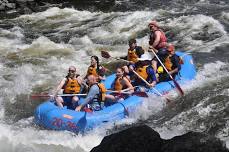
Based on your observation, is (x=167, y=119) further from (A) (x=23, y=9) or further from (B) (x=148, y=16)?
(A) (x=23, y=9)

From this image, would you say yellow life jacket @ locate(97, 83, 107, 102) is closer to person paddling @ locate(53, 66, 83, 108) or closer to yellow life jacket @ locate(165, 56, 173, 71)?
person paddling @ locate(53, 66, 83, 108)

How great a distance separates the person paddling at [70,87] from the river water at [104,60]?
72 centimetres

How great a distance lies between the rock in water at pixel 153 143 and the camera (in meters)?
5.67

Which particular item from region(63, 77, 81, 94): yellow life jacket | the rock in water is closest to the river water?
region(63, 77, 81, 94): yellow life jacket

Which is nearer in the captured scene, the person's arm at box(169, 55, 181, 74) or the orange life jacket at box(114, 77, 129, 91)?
the orange life jacket at box(114, 77, 129, 91)

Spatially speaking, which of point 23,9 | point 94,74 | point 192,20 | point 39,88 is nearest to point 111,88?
point 94,74

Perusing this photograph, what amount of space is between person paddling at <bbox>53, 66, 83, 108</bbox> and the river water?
716 millimetres

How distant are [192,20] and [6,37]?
236 inches

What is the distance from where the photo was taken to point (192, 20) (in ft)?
51.6

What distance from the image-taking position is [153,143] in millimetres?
5945

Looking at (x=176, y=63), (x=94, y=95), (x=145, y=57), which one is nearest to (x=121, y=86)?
(x=94, y=95)

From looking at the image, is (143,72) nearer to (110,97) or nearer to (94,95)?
(110,97)

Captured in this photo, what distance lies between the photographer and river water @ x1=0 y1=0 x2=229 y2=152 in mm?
8688

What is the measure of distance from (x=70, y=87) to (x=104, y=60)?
3.92 meters
